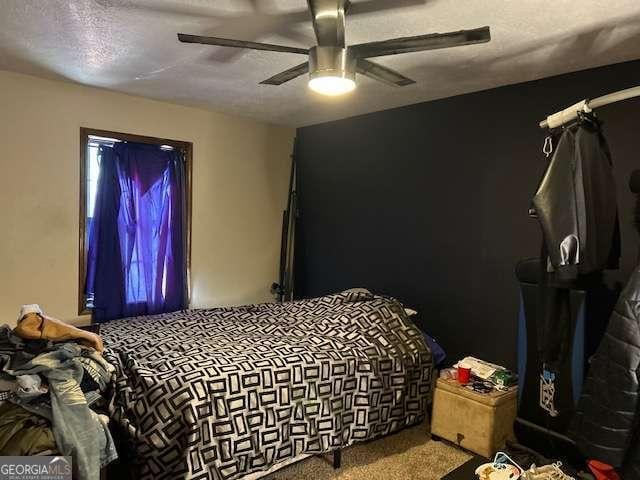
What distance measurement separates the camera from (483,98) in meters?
3.06

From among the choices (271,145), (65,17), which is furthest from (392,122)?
(65,17)

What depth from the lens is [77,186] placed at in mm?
3221

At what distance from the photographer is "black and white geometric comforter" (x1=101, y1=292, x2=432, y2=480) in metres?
2.00

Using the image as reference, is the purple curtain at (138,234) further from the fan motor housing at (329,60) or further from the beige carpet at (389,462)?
the fan motor housing at (329,60)

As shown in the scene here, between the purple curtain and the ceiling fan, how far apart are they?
1.94 metres

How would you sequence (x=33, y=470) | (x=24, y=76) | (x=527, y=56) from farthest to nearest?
(x=24, y=76)
(x=527, y=56)
(x=33, y=470)

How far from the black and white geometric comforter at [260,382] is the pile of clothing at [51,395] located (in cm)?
25

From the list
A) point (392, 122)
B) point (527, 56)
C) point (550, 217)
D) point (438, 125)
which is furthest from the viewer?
point (392, 122)

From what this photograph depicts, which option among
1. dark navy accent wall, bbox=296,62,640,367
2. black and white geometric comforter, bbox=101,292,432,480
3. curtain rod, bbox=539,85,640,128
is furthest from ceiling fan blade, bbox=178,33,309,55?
dark navy accent wall, bbox=296,62,640,367

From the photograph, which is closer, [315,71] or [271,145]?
[315,71]

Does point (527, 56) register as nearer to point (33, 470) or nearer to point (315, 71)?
point (315, 71)

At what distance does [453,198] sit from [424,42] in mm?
1734

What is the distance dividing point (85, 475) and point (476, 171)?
107 inches

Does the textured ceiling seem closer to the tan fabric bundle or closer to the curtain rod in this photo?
the curtain rod
